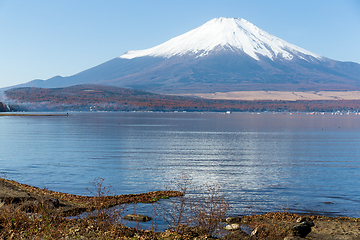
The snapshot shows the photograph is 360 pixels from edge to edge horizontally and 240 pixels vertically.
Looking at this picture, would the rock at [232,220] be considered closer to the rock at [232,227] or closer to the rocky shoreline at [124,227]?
the rocky shoreline at [124,227]

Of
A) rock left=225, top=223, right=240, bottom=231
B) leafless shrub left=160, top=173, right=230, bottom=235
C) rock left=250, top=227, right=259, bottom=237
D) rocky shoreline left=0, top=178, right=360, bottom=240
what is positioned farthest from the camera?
rock left=225, top=223, right=240, bottom=231

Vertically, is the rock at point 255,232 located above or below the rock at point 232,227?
above

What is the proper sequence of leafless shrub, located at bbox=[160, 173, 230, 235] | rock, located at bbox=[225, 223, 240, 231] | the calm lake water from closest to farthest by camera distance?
leafless shrub, located at bbox=[160, 173, 230, 235] → rock, located at bbox=[225, 223, 240, 231] → the calm lake water

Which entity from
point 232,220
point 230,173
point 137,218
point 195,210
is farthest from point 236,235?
point 230,173

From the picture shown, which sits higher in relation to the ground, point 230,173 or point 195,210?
point 195,210

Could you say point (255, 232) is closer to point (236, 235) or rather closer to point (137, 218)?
point (236, 235)

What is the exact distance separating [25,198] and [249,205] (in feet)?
40.1

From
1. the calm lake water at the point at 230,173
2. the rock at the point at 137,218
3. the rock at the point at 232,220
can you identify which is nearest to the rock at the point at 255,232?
the rock at the point at 232,220

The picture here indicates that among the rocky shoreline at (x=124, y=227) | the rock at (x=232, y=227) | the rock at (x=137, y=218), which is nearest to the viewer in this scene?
the rocky shoreline at (x=124, y=227)

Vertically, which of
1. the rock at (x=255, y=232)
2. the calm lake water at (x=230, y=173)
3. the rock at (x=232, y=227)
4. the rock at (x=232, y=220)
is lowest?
the calm lake water at (x=230, y=173)

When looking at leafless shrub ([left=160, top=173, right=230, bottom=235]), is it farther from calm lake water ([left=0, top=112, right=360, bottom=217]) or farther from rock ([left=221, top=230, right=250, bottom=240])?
calm lake water ([left=0, top=112, right=360, bottom=217])

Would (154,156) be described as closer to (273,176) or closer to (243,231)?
(273,176)

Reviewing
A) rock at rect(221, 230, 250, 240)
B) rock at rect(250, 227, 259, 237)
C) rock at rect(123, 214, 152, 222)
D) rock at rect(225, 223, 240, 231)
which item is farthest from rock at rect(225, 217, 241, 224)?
rock at rect(123, 214, 152, 222)

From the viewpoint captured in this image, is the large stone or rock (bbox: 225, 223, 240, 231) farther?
the large stone
